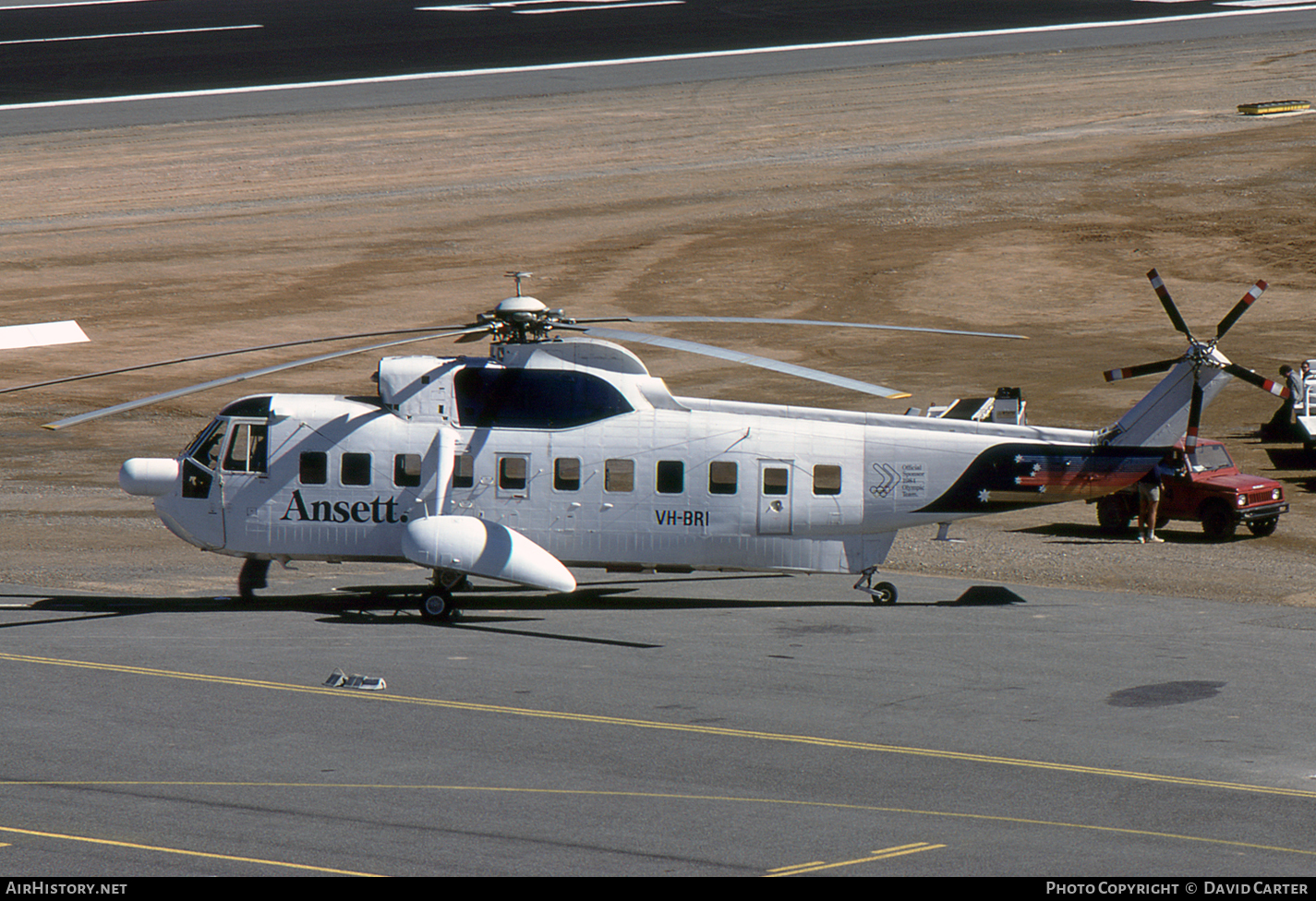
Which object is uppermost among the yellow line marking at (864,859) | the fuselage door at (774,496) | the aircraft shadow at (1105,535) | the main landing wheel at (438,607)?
the fuselage door at (774,496)

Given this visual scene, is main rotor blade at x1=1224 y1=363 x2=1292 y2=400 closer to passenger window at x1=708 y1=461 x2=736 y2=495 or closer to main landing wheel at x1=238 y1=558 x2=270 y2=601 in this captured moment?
passenger window at x1=708 y1=461 x2=736 y2=495

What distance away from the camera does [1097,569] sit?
24906mm

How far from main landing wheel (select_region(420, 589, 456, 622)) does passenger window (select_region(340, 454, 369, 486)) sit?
1.87 m

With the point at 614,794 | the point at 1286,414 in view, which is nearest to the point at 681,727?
the point at 614,794

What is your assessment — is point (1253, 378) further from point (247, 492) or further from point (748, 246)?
point (748, 246)

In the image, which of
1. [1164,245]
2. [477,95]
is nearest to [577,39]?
[477,95]

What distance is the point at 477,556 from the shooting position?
69.0 feet

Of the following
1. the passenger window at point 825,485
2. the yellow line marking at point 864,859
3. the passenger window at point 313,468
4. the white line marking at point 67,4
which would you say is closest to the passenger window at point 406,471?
the passenger window at point 313,468

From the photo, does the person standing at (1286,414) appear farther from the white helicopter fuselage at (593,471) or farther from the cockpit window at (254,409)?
the cockpit window at (254,409)

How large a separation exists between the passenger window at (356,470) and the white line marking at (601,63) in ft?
168

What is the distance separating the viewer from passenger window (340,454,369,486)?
21.8m

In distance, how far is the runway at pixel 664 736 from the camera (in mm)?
13227

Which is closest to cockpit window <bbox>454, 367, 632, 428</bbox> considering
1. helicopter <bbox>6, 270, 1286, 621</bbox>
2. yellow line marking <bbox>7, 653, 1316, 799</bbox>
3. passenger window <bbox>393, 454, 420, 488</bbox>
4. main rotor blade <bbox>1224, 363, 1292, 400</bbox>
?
helicopter <bbox>6, 270, 1286, 621</bbox>

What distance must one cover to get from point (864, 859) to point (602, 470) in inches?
383
